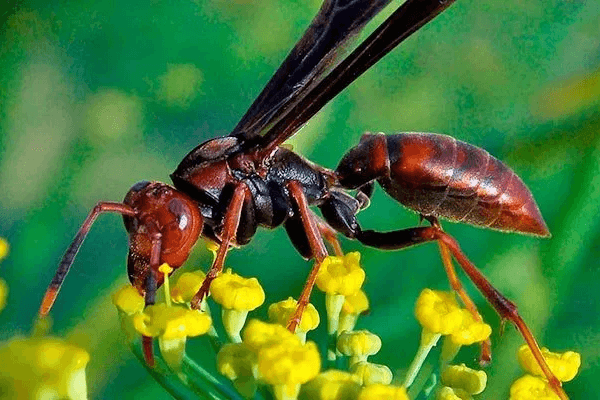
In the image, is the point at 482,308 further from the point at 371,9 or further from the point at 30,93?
the point at 30,93

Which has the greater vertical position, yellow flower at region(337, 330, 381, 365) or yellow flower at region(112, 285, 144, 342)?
yellow flower at region(112, 285, 144, 342)

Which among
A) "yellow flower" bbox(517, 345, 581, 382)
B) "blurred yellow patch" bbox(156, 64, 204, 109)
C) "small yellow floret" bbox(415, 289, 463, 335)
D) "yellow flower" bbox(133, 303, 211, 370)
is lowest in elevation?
"yellow flower" bbox(517, 345, 581, 382)

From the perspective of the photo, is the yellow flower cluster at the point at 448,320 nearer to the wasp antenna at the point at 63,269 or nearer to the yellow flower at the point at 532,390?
the yellow flower at the point at 532,390

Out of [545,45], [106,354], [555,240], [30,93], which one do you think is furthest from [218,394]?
[545,45]

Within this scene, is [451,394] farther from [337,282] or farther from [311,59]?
[311,59]

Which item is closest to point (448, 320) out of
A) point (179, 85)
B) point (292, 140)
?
point (292, 140)

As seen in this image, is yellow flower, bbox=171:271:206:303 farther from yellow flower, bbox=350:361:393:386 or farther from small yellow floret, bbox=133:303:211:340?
yellow flower, bbox=350:361:393:386

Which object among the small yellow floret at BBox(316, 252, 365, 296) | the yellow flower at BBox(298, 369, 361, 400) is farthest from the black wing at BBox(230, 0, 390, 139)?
the yellow flower at BBox(298, 369, 361, 400)
